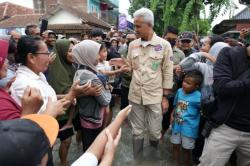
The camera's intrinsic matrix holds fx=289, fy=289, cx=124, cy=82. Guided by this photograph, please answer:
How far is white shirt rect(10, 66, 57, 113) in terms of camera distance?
7.94ft

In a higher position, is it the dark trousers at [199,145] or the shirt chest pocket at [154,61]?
the shirt chest pocket at [154,61]

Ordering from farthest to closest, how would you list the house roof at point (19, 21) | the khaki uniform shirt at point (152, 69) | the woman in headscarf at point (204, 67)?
the house roof at point (19, 21), the khaki uniform shirt at point (152, 69), the woman in headscarf at point (204, 67)

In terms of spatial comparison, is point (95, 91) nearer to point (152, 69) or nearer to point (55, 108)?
point (55, 108)

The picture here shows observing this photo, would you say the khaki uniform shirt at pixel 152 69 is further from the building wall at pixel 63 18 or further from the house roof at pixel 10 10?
the house roof at pixel 10 10

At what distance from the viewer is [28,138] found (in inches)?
43.6

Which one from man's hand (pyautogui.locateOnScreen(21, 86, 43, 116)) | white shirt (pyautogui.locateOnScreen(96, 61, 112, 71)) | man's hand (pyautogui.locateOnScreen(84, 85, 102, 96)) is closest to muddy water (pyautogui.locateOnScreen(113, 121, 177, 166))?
white shirt (pyautogui.locateOnScreen(96, 61, 112, 71))

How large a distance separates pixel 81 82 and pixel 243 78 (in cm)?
161

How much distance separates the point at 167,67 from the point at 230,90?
4.78 feet

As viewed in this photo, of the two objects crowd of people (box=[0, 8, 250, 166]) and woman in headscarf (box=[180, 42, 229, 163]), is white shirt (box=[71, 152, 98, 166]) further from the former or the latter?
woman in headscarf (box=[180, 42, 229, 163])

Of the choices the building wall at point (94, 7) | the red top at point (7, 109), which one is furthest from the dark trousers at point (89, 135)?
the building wall at point (94, 7)

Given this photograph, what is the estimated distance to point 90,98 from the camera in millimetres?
3283

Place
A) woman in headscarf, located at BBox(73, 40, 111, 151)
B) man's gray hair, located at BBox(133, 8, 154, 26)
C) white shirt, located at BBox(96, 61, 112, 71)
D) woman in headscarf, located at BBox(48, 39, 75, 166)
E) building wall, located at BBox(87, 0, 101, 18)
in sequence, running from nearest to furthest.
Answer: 1. woman in headscarf, located at BBox(73, 40, 111, 151)
2. woman in headscarf, located at BBox(48, 39, 75, 166)
3. man's gray hair, located at BBox(133, 8, 154, 26)
4. white shirt, located at BBox(96, 61, 112, 71)
5. building wall, located at BBox(87, 0, 101, 18)

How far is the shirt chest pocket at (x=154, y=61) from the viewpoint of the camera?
3.97 metres

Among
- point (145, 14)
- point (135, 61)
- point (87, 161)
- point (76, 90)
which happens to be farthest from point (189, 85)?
point (87, 161)
